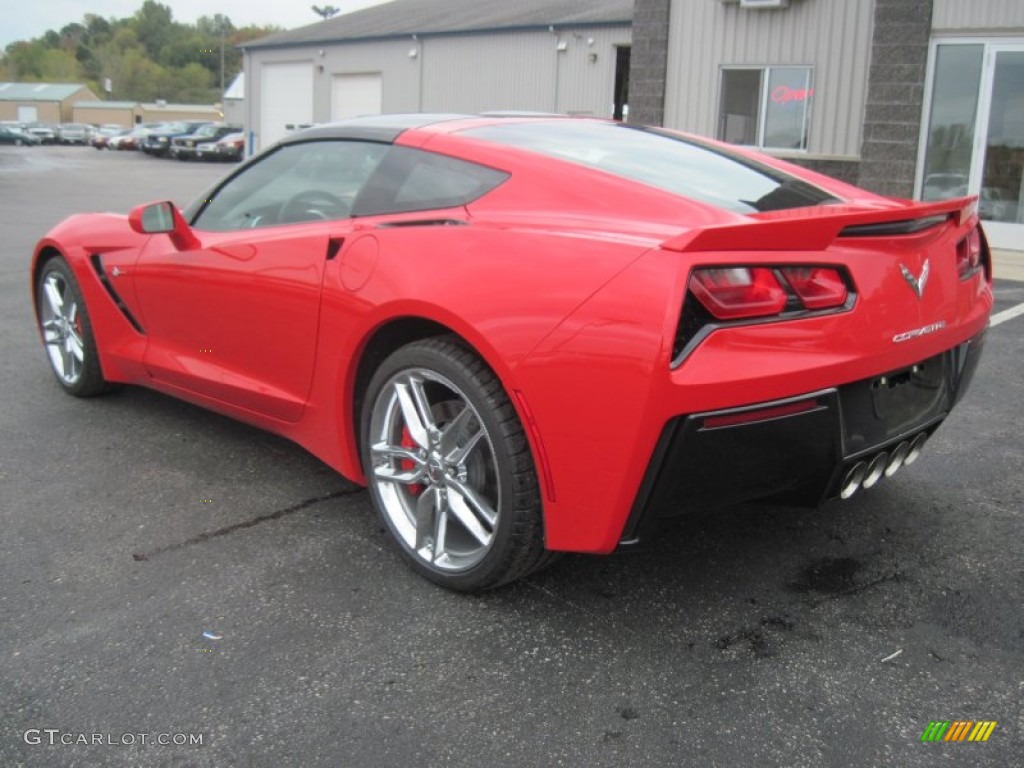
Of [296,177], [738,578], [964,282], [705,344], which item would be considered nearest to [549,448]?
[705,344]

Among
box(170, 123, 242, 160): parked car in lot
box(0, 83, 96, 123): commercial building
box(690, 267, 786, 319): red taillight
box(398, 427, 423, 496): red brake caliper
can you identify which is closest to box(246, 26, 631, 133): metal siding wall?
box(170, 123, 242, 160): parked car in lot

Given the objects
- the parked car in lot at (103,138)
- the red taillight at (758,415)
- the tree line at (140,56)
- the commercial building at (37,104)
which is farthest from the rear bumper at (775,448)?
the tree line at (140,56)

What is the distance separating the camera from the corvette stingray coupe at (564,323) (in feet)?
7.65

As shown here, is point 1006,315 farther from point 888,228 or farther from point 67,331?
point 67,331

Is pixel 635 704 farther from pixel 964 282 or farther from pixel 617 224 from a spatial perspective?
pixel 964 282

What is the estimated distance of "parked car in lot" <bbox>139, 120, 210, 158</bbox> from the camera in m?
43.9

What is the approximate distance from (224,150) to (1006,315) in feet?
124

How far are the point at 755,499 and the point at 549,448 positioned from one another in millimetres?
559

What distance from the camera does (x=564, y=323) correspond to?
242 centimetres

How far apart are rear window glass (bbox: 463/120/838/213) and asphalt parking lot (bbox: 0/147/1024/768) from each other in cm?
110

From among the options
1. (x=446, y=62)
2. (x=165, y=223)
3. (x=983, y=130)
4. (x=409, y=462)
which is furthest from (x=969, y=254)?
(x=446, y=62)

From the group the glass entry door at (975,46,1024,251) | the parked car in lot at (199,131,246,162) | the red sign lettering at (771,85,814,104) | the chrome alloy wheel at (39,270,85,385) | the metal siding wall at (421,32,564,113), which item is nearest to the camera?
the chrome alloy wheel at (39,270,85,385)

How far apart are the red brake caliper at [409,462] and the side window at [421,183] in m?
0.68

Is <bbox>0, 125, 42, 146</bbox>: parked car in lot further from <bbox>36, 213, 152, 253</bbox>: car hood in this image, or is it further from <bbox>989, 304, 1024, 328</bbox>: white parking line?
<bbox>989, 304, 1024, 328</bbox>: white parking line
